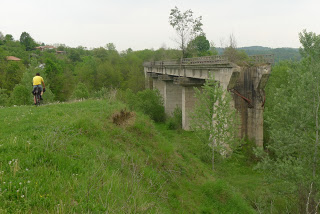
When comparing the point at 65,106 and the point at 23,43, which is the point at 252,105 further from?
the point at 23,43

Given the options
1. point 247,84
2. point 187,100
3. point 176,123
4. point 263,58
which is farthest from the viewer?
point 176,123

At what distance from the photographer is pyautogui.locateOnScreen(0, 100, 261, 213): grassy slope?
4.22 m

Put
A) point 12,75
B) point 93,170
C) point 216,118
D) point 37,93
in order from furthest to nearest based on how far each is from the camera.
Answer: point 12,75, point 216,118, point 37,93, point 93,170

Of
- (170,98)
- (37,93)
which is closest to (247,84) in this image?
(37,93)

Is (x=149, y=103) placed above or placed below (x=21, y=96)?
below

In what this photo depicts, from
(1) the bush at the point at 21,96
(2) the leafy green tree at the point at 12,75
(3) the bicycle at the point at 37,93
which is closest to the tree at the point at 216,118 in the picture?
(3) the bicycle at the point at 37,93

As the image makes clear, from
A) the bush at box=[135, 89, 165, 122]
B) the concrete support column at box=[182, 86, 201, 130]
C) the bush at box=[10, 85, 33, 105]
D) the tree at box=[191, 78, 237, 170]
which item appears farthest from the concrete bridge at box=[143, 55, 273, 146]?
the bush at box=[10, 85, 33, 105]

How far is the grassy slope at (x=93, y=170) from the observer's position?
13.9ft

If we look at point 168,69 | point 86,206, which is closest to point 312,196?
point 86,206

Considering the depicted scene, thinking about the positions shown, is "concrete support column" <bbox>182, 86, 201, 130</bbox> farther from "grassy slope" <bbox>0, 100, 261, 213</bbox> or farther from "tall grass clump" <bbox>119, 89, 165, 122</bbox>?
"grassy slope" <bbox>0, 100, 261, 213</bbox>

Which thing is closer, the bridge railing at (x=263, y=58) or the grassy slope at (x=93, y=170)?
the grassy slope at (x=93, y=170)

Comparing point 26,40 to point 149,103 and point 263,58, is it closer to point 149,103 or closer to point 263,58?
point 149,103

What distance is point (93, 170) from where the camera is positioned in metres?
5.79

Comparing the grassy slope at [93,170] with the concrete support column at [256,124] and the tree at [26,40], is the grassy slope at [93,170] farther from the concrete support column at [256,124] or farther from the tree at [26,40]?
the tree at [26,40]
